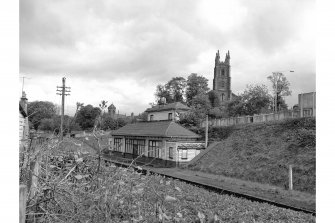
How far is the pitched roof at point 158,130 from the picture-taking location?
25.9 m

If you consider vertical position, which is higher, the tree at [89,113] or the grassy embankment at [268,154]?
the tree at [89,113]

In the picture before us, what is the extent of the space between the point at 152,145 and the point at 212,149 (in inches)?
227

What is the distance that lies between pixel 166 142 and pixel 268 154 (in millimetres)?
9179

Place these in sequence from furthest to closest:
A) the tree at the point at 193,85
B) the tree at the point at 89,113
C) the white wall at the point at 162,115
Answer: the tree at the point at 193,85
the white wall at the point at 162,115
the tree at the point at 89,113

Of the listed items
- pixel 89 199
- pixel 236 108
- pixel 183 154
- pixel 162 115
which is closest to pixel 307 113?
pixel 183 154

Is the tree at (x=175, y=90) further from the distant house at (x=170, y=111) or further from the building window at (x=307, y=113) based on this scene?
the building window at (x=307, y=113)

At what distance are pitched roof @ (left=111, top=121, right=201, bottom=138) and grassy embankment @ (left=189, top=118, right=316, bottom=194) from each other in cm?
313

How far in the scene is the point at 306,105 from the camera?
21109 millimetres

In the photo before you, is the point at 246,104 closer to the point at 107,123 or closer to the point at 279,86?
the point at 279,86

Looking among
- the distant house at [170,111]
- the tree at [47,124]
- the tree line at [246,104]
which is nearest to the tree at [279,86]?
the tree line at [246,104]

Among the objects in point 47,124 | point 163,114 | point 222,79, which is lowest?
point 47,124

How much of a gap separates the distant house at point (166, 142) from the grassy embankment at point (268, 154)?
176cm

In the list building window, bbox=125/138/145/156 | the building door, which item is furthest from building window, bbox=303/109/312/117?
the building door
